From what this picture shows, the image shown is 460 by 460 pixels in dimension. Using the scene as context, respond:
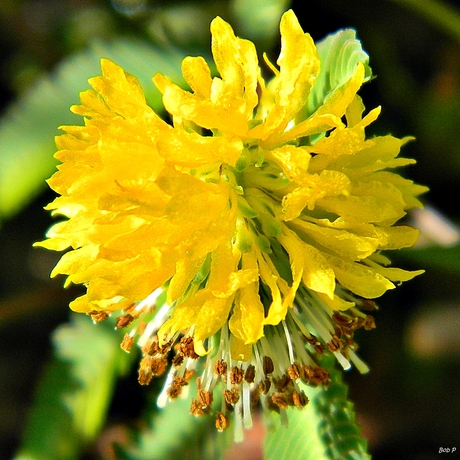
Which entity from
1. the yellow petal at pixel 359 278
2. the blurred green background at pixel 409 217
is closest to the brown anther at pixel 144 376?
the yellow petal at pixel 359 278

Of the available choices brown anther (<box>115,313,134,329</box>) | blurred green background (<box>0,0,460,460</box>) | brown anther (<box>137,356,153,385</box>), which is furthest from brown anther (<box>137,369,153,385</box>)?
blurred green background (<box>0,0,460,460</box>)

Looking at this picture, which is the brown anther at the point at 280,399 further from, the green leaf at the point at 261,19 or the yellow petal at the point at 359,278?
the green leaf at the point at 261,19

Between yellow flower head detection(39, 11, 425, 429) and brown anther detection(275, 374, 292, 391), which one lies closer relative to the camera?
yellow flower head detection(39, 11, 425, 429)

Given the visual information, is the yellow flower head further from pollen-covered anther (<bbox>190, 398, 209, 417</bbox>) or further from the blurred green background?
the blurred green background

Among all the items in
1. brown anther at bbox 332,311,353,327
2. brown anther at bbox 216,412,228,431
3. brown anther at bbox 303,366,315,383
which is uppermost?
brown anther at bbox 332,311,353,327

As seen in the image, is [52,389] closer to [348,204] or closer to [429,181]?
[348,204]

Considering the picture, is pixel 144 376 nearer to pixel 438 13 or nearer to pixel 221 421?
pixel 221 421
